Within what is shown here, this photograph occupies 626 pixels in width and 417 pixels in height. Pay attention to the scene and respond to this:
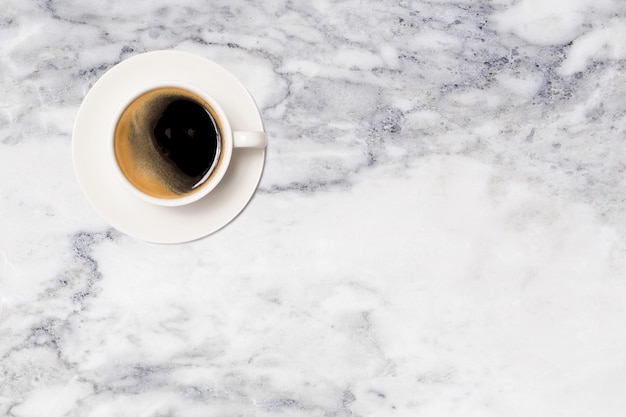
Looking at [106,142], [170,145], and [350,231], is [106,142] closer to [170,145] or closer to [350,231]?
[170,145]

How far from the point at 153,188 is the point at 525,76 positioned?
1.15ft

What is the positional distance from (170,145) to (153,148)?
0.05 feet

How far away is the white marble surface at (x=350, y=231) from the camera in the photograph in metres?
0.63

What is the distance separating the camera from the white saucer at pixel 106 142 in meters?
0.58

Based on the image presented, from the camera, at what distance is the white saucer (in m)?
0.58

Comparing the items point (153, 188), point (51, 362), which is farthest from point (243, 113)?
point (51, 362)

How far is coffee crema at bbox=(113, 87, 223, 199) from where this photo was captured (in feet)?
1.83

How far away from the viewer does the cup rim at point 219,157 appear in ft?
1.77

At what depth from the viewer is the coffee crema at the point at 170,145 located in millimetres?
→ 557

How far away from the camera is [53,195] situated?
2.11 feet

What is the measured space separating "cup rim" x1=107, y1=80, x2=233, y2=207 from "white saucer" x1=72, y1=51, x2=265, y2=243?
3cm

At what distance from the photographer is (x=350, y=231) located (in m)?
0.65

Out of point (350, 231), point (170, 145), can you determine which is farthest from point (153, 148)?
point (350, 231)

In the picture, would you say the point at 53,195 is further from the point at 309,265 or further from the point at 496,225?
the point at 496,225
